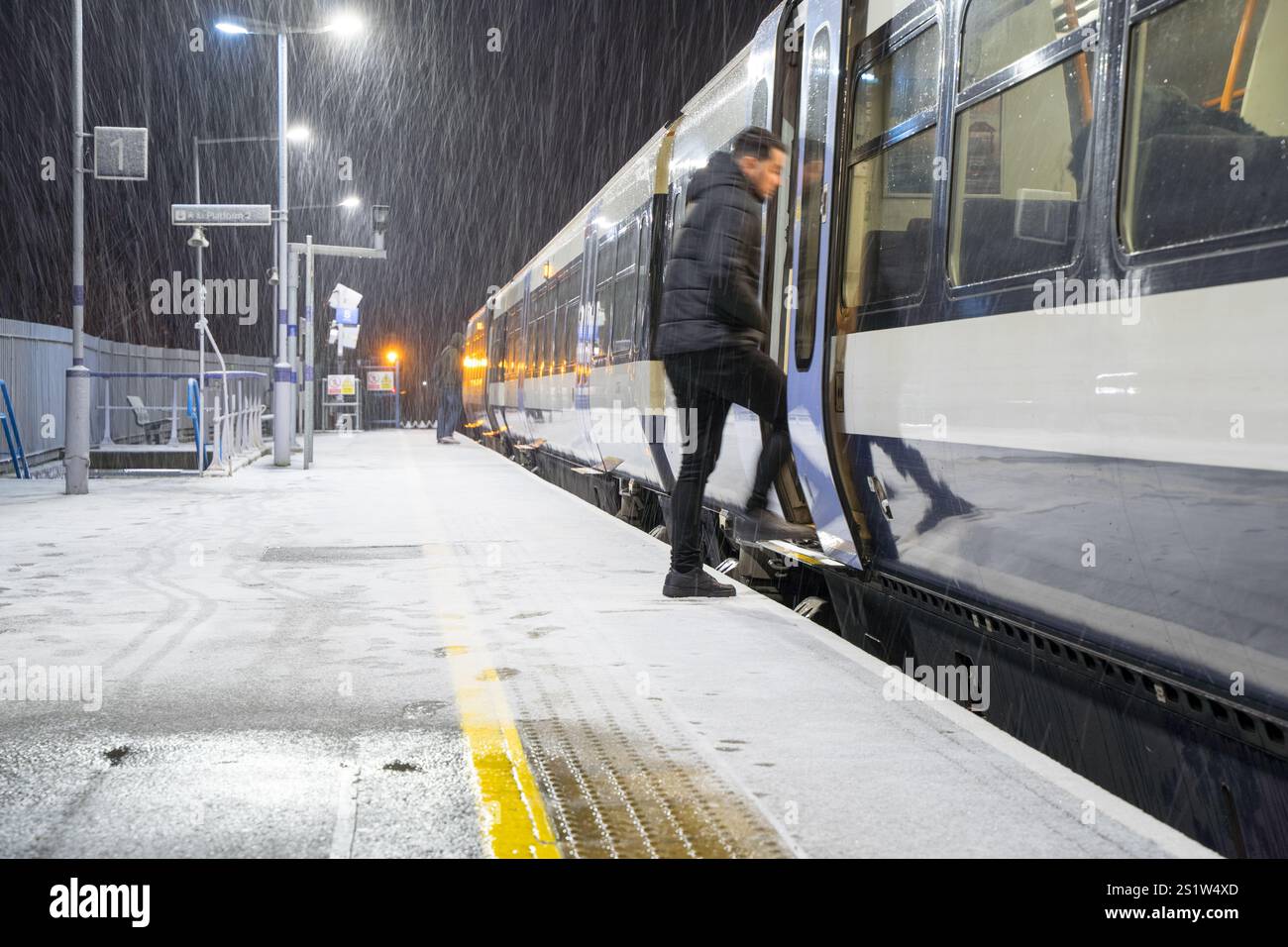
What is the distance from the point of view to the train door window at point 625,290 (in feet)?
37.9

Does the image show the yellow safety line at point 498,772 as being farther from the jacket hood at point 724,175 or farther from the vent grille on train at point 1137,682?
the jacket hood at point 724,175

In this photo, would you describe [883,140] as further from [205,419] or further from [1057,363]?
[205,419]

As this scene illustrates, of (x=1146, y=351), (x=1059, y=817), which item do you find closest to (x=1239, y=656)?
(x=1059, y=817)

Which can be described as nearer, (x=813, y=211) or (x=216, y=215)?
(x=813, y=211)

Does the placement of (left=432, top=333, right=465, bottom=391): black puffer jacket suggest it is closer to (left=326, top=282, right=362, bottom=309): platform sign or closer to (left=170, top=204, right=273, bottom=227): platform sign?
(left=326, top=282, right=362, bottom=309): platform sign

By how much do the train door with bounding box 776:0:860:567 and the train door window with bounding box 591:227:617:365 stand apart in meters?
5.88

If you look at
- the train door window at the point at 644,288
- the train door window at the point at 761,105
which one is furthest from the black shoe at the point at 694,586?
the train door window at the point at 644,288

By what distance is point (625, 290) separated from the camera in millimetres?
12086

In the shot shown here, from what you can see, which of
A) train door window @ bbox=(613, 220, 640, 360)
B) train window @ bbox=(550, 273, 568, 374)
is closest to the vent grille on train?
train door window @ bbox=(613, 220, 640, 360)

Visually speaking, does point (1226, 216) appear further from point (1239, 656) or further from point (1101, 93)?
point (1239, 656)

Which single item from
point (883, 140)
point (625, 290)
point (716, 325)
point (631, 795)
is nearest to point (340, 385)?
point (625, 290)

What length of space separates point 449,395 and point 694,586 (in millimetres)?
30234

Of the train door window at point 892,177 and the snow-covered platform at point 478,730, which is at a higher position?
the train door window at point 892,177

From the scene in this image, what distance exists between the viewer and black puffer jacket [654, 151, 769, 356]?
6.76m
